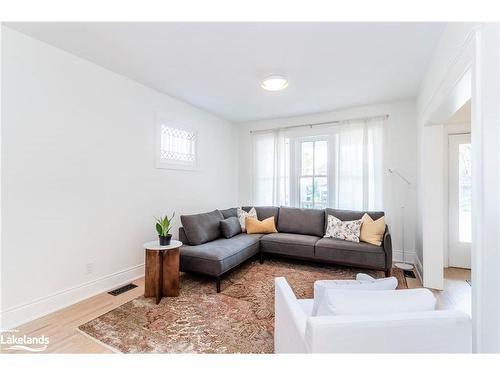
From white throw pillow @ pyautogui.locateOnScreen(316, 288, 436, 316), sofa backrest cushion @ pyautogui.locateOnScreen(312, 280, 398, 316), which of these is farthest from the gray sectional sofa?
white throw pillow @ pyautogui.locateOnScreen(316, 288, 436, 316)

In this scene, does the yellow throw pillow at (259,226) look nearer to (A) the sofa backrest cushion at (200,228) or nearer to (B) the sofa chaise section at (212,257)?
(A) the sofa backrest cushion at (200,228)

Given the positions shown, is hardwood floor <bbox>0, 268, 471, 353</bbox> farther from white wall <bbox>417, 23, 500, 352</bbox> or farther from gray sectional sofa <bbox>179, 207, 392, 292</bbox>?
white wall <bbox>417, 23, 500, 352</bbox>

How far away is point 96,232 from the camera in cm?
258

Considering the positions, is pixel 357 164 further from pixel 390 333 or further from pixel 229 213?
pixel 390 333

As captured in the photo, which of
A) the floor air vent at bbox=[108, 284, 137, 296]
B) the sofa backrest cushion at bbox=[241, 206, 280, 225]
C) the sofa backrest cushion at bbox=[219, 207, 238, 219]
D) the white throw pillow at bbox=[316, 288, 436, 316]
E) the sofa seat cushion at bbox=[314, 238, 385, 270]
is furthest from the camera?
the sofa backrest cushion at bbox=[241, 206, 280, 225]

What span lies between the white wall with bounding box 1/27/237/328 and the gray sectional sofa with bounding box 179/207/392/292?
0.70 meters

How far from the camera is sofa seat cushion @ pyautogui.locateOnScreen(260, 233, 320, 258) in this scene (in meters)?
3.31

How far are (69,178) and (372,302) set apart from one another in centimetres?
276

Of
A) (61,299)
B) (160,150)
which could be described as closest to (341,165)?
(160,150)

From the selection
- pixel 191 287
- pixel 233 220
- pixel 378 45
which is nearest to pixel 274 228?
pixel 233 220

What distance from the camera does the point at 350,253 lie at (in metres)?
3.07

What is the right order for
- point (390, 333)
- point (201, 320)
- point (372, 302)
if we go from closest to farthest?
point (390, 333)
point (372, 302)
point (201, 320)

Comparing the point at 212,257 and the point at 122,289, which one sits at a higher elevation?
the point at 212,257
